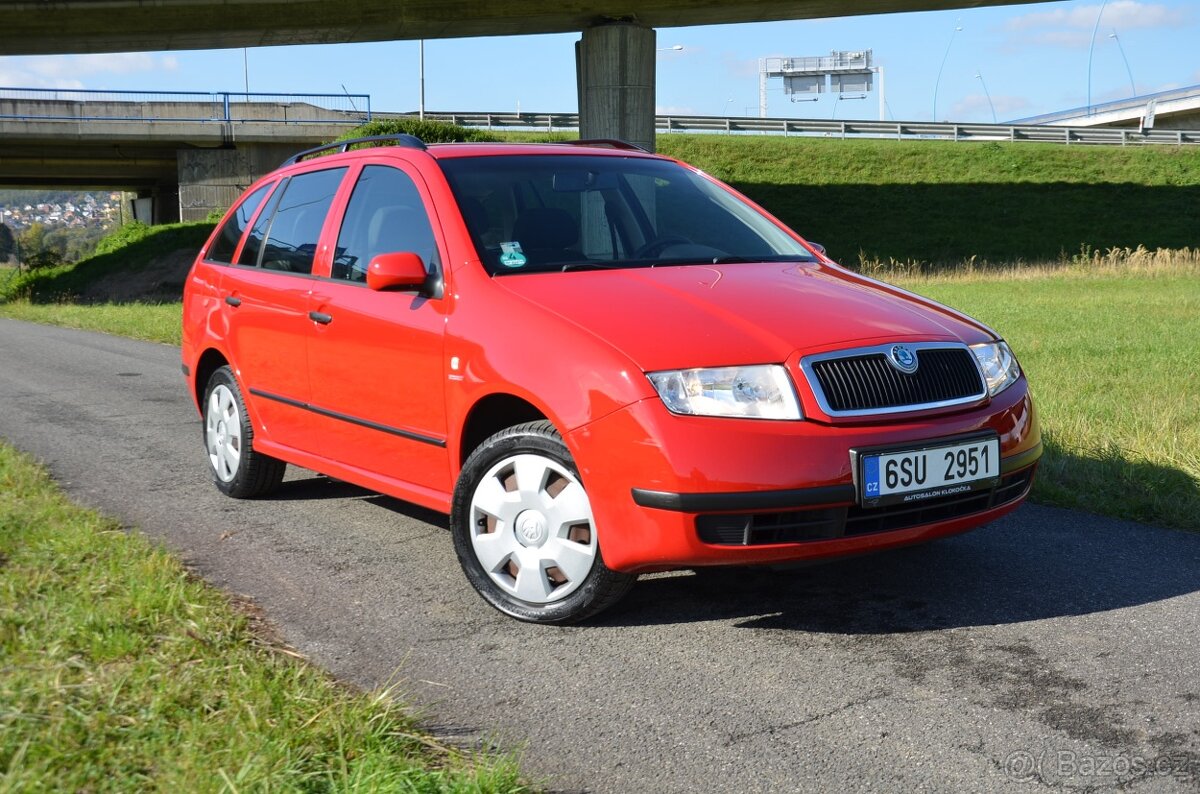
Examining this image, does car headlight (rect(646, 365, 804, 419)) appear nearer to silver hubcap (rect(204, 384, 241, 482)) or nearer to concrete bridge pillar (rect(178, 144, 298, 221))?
silver hubcap (rect(204, 384, 241, 482))

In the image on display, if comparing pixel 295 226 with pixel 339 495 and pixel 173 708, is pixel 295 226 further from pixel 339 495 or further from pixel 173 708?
pixel 173 708

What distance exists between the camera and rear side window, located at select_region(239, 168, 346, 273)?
566 centimetres

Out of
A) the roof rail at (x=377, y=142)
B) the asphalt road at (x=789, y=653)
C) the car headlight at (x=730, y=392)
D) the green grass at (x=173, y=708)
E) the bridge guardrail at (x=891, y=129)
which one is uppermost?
the bridge guardrail at (x=891, y=129)

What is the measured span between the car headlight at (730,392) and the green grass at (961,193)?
3436cm

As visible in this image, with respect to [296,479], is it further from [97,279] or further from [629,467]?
[97,279]

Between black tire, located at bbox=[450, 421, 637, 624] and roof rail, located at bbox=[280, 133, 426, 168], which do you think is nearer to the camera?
black tire, located at bbox=[450, 421, 637, 624]

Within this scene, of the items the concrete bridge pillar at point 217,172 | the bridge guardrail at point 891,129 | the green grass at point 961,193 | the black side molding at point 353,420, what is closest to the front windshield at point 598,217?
the black side molding at point 353,420

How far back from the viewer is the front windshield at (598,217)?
15.7ft

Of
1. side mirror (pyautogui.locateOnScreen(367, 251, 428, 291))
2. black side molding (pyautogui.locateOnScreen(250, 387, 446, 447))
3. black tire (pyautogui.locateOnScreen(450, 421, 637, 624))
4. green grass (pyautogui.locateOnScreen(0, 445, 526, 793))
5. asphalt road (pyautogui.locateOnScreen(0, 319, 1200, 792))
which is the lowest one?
asphalt road (pyautogui.locateOnScreen(0, 319, 1200, 792))

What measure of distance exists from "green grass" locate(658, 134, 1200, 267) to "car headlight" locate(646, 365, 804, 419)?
34.4m

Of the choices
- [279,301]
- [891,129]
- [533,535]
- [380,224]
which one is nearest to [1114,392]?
[380,224]

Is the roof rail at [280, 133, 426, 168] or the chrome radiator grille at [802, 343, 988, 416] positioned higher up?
the roof rail at [280, 133, 426, 168]

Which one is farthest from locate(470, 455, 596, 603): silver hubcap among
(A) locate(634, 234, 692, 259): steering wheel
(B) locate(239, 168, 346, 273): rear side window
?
(B) locate(239, 168, 346, 273): rear side window

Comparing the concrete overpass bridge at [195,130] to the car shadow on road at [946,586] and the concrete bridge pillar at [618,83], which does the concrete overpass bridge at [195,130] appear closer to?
the concrete bridge pillar at [618,83]
